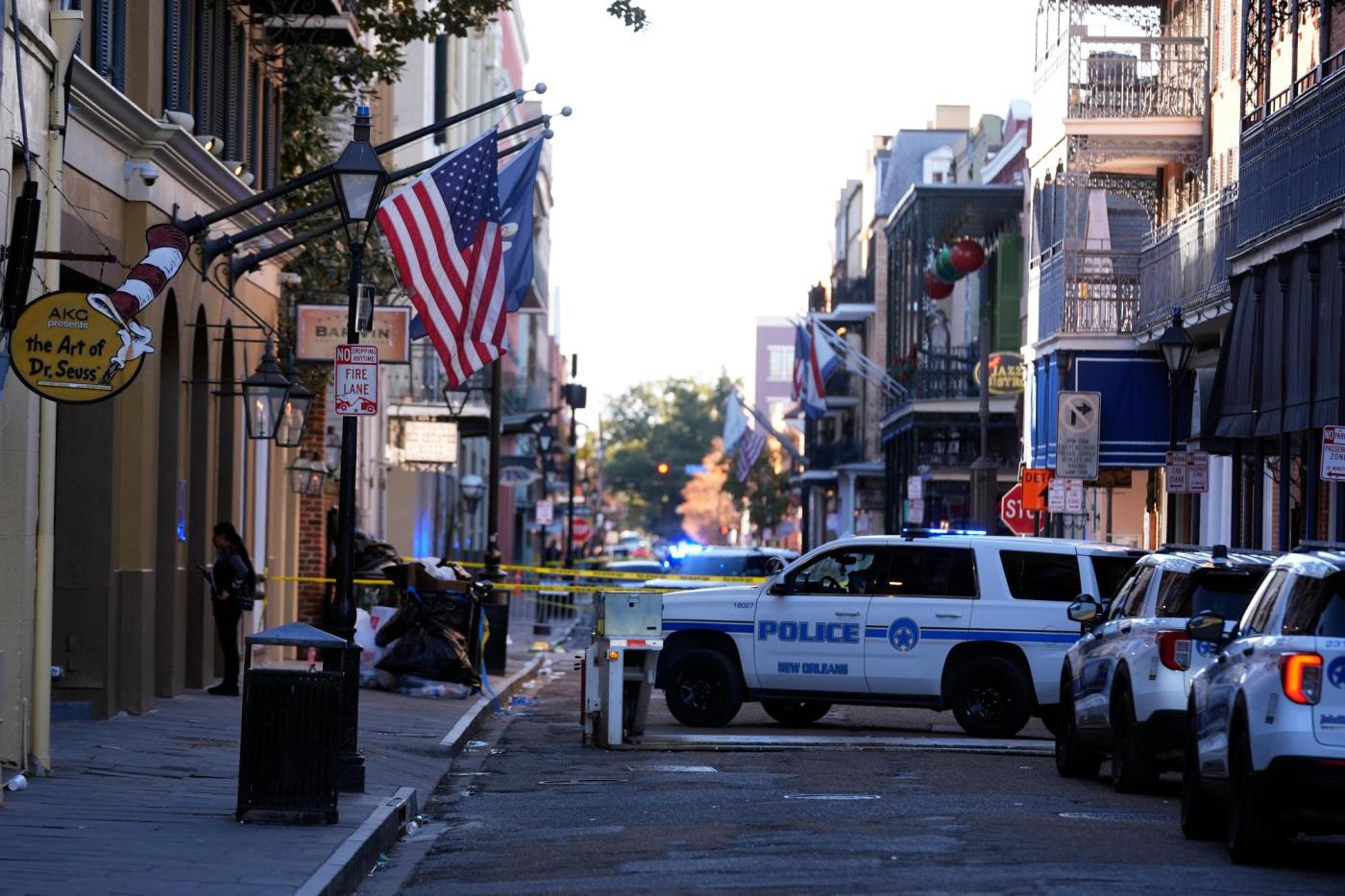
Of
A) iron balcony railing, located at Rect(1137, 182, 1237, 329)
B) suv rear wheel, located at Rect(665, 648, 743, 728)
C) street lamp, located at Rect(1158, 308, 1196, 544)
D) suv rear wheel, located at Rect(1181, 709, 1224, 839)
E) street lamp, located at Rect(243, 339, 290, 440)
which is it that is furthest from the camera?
iron balcony railing, located at Rect(1137, 182, 1237, 329)

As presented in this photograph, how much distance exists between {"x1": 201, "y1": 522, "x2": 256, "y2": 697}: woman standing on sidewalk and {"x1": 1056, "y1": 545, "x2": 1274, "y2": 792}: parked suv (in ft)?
31.7

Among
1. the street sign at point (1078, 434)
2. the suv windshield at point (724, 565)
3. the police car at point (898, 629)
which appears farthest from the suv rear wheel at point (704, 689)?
the street sign at point (1078, 434)

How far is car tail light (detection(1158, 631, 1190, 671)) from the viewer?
49.0 ft

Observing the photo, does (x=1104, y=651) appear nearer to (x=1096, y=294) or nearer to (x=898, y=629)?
(x=898, y=629)

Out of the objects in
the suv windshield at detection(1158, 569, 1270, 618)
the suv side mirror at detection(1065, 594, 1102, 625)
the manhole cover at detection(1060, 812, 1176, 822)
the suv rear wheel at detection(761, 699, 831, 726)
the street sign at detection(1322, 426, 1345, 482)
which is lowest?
the suv rear wheel at detection(761, 699, 831, 726)

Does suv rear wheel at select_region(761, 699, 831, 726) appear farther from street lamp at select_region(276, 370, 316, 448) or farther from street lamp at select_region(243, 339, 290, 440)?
street lamp at select_region(276, 370, 316, 448)

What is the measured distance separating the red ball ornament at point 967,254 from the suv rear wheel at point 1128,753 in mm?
35692

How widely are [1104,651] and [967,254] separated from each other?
116 ft

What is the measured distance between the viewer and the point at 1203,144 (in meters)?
35.0

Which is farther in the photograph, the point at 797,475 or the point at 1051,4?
the point at 797,475

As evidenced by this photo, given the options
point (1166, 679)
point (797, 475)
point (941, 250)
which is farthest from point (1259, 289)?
point (797, 475)

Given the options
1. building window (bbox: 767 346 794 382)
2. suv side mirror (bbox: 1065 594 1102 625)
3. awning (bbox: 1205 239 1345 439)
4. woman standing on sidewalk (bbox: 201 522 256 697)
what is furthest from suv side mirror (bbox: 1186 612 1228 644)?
building window (bbox: 767 346 794 382)

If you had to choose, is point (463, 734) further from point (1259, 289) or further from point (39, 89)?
point (1259, 289)

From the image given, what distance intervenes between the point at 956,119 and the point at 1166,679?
69063mm
